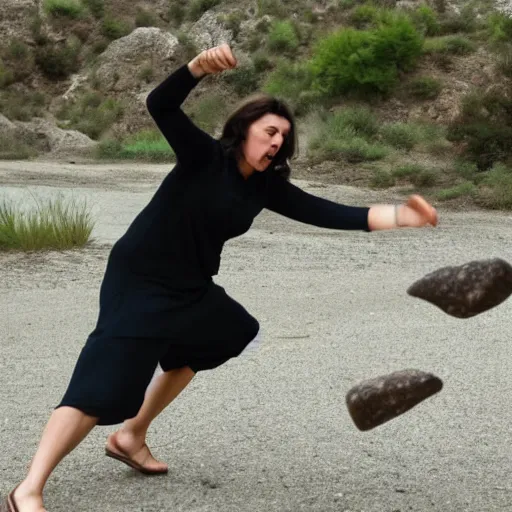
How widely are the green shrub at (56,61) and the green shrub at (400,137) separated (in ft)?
54.8

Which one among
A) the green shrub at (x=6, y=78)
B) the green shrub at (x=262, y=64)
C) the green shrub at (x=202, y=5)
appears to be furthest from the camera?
the green shrub at (x=202, y=5)

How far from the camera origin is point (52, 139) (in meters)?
27.4

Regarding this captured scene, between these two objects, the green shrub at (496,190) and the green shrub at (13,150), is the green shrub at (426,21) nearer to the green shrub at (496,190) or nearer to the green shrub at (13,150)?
the green shrub at (13,150)

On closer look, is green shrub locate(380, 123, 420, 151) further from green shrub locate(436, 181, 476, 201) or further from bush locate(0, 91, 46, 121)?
bush locate(0, 91, 46, 121)

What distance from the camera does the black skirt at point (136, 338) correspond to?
3771mm

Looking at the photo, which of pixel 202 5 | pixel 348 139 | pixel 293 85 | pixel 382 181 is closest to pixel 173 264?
pixel 382 181

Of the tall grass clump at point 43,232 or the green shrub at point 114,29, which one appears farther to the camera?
the green shrub at point 114,29

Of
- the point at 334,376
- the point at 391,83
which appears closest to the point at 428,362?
the point at 334,376

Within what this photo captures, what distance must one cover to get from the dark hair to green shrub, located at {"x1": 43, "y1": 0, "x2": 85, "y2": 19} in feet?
118

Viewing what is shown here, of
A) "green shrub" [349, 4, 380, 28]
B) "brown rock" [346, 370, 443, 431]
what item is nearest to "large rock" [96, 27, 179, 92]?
"green shrub" [349, 4, 380, 28]

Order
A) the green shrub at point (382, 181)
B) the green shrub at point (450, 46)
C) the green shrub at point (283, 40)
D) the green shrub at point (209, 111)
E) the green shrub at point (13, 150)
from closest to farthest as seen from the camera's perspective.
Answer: the green shrub at point (382, 181)
the green shrub at point (13, 150)
the green shrub at point (209, 111)
the green shrub at point (450, 46)
the green shrub at point (283, 40)

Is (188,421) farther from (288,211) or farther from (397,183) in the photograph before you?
(397,183)

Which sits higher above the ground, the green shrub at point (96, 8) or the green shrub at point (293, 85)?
the green shrub at point (96, 8)

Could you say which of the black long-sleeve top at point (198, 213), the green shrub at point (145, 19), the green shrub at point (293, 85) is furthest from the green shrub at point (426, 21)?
the black long-sleeve top at point (198, 213)
